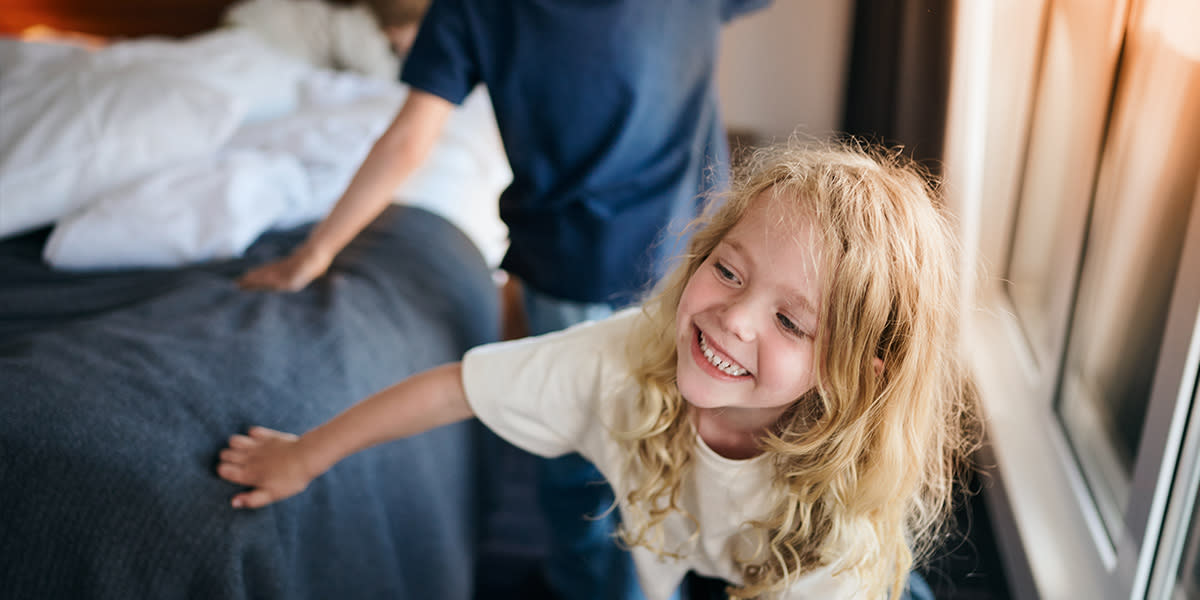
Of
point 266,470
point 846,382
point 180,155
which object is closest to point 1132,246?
point 846,382

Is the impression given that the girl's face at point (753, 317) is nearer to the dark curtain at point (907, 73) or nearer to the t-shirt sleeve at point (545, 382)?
the t-shirt sleeve at point (545, 382)

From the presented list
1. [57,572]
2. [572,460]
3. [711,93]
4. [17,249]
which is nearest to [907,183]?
[711,93]

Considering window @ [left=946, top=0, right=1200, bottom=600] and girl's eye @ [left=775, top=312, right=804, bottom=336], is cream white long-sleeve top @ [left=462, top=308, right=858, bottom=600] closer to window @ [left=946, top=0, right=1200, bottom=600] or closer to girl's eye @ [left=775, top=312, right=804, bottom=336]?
girl's eye @ [left=775, top=312, right=804, bottom=336]

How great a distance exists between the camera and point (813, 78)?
2.28 meters

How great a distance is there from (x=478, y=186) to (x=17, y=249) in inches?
31.4

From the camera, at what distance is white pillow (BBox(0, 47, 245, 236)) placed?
1349 mm

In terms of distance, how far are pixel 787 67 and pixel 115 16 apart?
75.5 inches

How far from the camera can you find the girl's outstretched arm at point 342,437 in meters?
0.90

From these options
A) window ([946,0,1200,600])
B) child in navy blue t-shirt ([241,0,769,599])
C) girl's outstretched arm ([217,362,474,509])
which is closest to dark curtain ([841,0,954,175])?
window ([946,0,1200,600])

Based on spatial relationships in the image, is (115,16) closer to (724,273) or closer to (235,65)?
(235,65)

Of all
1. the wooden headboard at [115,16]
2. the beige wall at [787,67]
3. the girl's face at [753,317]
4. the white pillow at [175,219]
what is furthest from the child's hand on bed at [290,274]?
the wooden headboard at [115,16]

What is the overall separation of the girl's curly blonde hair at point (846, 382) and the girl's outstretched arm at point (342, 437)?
0.68 ft

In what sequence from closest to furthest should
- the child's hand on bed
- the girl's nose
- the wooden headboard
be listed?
the girl's nose, the child's hand on bed, the wooden headboard

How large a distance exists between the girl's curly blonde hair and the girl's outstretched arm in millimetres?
209
